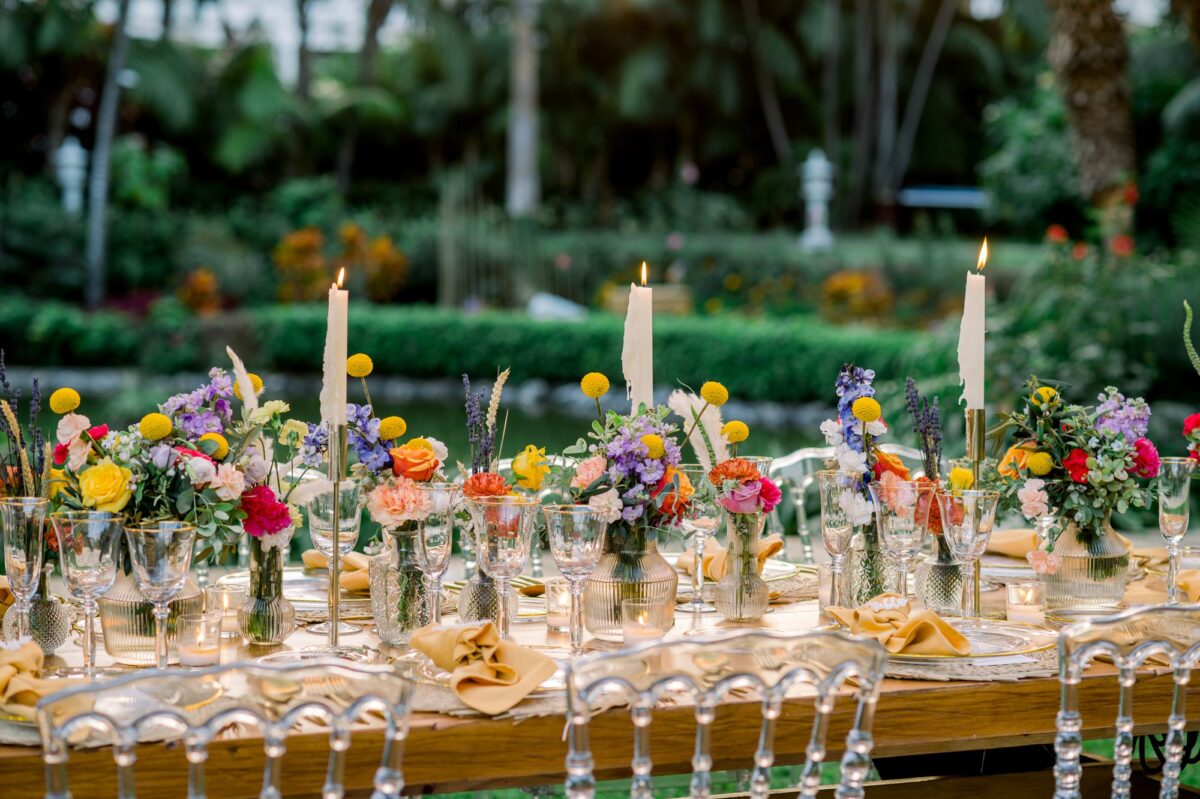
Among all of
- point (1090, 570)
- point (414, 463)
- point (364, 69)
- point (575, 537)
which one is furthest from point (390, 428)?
point (364, 69)

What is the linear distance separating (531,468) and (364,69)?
25.2 metres

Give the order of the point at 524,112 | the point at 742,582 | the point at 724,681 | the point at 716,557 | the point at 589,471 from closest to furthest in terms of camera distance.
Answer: the point at 724,681 < the point at 589,471 < the point at 742,582 < the point at 716,557 < the point at 524,112

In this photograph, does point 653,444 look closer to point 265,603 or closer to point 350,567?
point 265,603

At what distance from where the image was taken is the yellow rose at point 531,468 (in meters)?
2.54

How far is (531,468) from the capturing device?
8.35 ft

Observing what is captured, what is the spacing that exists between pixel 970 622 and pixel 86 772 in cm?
146

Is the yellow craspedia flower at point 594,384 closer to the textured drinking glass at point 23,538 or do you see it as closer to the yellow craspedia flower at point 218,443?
the yellow craspedia flower at point 218,443

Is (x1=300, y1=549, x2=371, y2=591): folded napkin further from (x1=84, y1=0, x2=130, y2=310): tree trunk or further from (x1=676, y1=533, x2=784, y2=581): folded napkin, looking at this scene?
(x1=84, y1=0, x2=130, y2=310): tree trunk

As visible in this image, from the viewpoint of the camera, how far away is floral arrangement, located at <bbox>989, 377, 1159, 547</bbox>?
2678 millimetres

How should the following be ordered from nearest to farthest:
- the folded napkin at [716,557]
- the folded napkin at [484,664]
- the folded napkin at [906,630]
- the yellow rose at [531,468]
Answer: the folded napkin at [484,664] → the folded napkin at [906,630] → the yellow rose at [531,468] → the folded napkin at [716,557]

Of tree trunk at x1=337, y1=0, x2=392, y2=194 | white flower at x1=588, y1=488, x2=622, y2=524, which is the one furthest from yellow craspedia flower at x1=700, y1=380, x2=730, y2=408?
tree trunk at x1=337, y1=0, x2=392, y2=194

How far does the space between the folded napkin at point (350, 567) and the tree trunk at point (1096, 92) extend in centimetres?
858

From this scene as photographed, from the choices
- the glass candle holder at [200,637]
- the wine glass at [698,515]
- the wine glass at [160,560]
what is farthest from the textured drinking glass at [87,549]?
the wine glass at [698,515]

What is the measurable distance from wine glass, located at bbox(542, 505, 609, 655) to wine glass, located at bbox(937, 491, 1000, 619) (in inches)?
23.9
